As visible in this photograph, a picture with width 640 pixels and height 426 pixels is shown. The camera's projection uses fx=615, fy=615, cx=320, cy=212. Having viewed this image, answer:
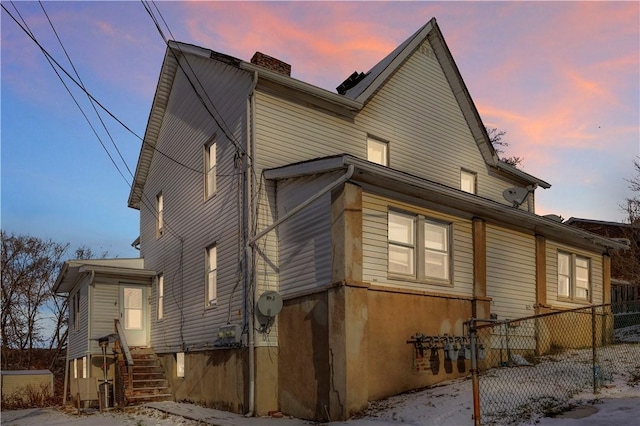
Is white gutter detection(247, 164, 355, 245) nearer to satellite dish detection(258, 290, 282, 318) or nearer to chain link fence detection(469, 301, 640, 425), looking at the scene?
satellite dish detection(258, 290, 282, 318)

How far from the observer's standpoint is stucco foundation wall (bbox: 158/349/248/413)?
14625mm

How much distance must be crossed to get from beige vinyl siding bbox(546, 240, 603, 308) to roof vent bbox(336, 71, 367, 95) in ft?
25.6

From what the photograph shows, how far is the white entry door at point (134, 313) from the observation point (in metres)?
22.3

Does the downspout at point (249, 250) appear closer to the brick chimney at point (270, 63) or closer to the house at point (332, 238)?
the house at point (332, 238)

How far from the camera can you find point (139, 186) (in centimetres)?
2550

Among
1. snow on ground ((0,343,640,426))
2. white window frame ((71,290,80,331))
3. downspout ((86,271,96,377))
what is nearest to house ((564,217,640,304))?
snow on ground ((0,343,640,426))

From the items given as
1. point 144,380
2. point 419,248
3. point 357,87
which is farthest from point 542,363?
→ point 144,380

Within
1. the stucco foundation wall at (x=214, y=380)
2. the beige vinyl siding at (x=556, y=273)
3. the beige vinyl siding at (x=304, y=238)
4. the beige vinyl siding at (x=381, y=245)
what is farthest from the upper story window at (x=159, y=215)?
the beige vinyl siding at (x=556, y=273)

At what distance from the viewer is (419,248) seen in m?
14.1

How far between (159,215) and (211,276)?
630cm

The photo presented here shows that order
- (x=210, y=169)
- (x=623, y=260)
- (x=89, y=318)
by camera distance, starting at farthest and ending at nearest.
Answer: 1. (x=623, y=260)
2. (x=89, y=318)
3. (x=210, y=169)

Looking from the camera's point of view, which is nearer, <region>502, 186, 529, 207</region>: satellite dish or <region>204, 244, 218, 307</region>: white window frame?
<region>204, 244, 218, 307</region>: white window frame

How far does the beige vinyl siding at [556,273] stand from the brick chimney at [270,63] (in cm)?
929

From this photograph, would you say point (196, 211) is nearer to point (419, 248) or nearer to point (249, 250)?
point (249, 250)
